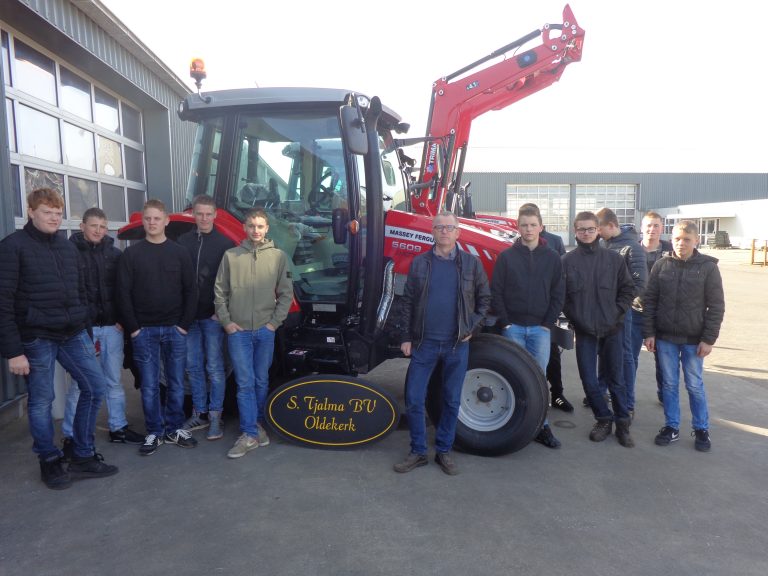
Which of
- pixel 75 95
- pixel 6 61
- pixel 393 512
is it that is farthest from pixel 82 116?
pixel 393 512

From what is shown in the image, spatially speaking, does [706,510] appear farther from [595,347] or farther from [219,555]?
[219,555]

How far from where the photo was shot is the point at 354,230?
3.81 m

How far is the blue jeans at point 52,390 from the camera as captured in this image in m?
3.04

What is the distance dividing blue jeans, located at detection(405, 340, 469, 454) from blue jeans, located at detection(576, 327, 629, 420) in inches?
41.4

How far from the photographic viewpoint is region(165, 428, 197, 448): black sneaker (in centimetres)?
375

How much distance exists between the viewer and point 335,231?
3787 mm

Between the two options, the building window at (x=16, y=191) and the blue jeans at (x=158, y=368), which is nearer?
the blue jeans at (x=158, y=368)

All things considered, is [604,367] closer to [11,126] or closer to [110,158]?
[11,126]

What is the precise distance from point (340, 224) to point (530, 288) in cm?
138

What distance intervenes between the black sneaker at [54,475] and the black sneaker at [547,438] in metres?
3.04

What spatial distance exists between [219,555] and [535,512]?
1.63m

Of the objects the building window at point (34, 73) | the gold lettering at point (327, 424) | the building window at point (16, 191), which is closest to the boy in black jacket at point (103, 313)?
the gold lettering at point (327, 424)

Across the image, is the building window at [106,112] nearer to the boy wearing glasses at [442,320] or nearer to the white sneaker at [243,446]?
the white sneaker at [243,446]

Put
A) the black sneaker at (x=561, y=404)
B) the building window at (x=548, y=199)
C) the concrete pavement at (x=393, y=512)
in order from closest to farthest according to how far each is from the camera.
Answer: the concrete pavement at (x=393, y=512), the black sneaker at (x=561, y=404), the building window at (x=548, y=199)
